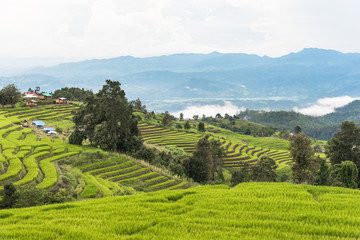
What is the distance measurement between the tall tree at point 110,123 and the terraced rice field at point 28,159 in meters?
5.47

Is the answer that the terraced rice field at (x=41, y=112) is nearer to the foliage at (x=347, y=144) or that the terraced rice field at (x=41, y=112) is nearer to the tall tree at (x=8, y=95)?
the tall tree at (x=8, y=95)

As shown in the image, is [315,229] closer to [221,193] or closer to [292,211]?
[292,211]

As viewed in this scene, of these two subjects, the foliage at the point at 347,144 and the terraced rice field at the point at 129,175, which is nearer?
the foliage at the point at 347,144


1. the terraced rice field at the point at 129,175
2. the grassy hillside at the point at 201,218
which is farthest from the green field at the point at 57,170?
the grassy hillside at the point at 201,218

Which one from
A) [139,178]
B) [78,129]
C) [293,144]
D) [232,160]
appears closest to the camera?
[293,144]

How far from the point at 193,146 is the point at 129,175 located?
137 feet

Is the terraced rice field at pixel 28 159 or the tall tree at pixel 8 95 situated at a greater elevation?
the tall tree at pixel 8 95

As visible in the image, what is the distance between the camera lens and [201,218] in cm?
944

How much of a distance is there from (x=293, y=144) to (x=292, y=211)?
61.4 ft

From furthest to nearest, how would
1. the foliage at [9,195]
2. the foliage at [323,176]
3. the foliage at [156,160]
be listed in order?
the foliage at [156,160], the foliage at [323,176], the foliage at [9,195]

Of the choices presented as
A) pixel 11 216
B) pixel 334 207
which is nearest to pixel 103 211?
pixel 11 216

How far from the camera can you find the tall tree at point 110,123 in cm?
4047

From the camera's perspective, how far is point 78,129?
44250mm

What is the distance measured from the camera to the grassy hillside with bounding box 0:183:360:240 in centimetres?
816
